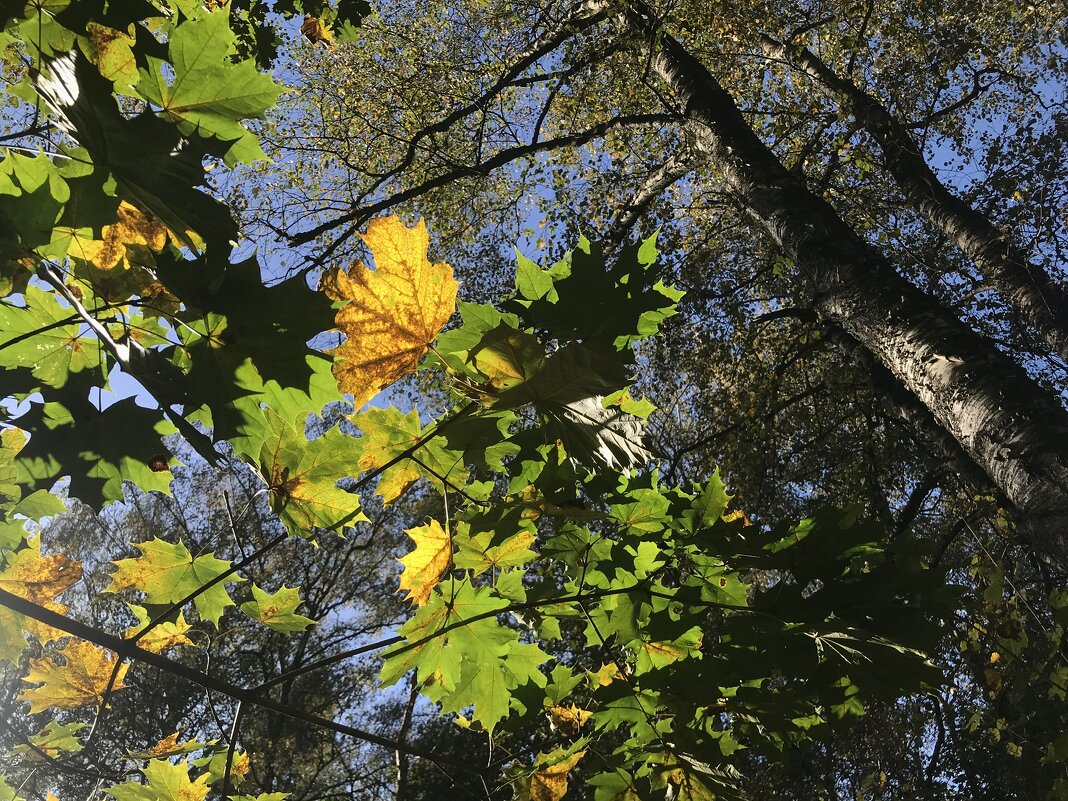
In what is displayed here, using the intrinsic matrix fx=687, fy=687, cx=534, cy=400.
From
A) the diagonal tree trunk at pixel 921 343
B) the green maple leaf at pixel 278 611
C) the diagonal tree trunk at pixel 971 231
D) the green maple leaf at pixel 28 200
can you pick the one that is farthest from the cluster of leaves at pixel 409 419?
the diagonal tree trunk at pixel 971 231

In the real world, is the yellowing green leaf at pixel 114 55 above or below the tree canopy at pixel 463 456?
above

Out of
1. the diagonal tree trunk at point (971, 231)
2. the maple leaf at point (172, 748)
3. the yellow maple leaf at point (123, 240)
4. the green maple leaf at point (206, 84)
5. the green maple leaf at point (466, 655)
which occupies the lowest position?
the green maple leaf at point (466, 655)

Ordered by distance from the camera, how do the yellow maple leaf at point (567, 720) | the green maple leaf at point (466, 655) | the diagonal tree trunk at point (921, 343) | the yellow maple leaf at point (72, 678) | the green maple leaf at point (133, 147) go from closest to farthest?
the green maple leaf at point (133, 147) → the green maple leaf at point (466, 655) → the yellow maple leaf at point (567, 720) → the yellow maple leaf at point (72, 678) → the diagonal tree trunk at point (921, 343)

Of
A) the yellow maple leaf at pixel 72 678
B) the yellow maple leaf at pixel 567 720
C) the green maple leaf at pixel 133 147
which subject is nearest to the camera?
the green maple leaf at pixel 133 147

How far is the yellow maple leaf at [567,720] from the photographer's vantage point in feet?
5.71

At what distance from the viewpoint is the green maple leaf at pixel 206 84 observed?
989mm

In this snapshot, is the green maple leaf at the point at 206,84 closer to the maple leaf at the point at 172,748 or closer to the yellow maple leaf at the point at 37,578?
the yellow maple leaf at the point at 37,578

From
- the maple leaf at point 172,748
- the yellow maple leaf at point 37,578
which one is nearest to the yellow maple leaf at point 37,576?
the yellow maple leaf at point 37,578

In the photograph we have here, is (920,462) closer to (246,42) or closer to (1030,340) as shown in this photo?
(1030,340)

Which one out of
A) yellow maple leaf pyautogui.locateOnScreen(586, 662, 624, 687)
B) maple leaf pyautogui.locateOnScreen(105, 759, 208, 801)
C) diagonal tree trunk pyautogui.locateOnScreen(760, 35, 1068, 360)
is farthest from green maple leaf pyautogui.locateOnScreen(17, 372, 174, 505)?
diagonal tree trunk pyautogui.locateOnScreen(760, 35, 1068, 360)

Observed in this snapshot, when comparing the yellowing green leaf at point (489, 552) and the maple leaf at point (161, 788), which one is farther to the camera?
the maple leaf at point (161, 788)

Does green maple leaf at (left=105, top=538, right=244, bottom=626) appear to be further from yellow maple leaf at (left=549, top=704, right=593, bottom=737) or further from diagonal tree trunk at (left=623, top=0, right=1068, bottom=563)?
diagonal tree trunk at (left=623, top=0, right=1068, bottom=563)

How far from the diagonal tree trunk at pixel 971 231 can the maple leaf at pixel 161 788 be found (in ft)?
15.4

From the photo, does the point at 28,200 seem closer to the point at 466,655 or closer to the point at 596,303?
the point at 596,303
